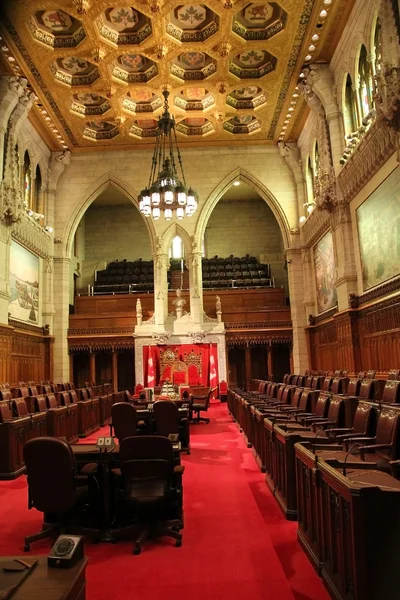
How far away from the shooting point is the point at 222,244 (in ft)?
83.8

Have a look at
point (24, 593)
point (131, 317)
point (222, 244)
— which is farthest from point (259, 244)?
point (24, 593)

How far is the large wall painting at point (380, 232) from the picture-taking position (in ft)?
30.6

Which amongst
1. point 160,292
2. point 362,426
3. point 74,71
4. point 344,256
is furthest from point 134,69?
point 362,426

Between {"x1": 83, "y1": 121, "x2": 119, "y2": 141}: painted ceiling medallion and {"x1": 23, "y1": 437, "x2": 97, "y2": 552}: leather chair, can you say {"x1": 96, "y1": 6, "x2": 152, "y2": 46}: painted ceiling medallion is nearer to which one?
{"x1": 83, "y1": 121, "x2": 119, "y2": 141}: painted ceiling medallion

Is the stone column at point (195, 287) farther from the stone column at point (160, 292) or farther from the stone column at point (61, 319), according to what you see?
the stone column at point (61, 319)

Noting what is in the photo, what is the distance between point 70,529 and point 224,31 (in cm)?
1260

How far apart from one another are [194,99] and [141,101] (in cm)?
184

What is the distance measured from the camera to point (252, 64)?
14.4 m

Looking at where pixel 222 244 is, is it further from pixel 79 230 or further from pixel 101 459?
pixel 101 459

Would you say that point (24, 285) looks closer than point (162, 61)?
No

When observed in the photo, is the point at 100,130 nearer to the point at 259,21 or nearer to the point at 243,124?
the point at 243,124

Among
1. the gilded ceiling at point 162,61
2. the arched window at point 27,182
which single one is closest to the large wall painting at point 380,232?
the gilded ceiling at point 162,61

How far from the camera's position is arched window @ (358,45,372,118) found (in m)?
11.1

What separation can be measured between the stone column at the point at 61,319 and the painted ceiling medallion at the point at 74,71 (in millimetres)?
6589
